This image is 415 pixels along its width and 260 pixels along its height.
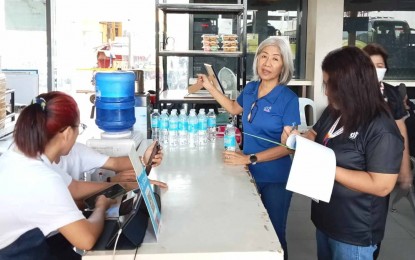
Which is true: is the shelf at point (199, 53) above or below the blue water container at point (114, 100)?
above

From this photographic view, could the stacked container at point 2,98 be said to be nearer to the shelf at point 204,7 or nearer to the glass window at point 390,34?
the shelf at point 204,7

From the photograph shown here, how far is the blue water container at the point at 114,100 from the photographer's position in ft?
8.79

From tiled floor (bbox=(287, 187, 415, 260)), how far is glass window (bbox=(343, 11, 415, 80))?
2081 mm

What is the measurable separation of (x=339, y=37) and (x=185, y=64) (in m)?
1.88

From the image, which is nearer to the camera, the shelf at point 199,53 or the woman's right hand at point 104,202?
the woman's right hand at point 104,202

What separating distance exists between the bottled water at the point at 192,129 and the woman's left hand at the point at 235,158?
459 millimetres

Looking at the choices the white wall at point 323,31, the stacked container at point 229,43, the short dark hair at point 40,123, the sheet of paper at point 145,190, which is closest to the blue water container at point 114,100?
the stacked container at point 229,43

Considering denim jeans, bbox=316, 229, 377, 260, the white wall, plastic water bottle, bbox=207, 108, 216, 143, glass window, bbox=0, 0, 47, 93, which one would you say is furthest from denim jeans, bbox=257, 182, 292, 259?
glass window, bbox=0, 0, 47, 93

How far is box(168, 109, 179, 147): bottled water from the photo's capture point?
2598 millimetres

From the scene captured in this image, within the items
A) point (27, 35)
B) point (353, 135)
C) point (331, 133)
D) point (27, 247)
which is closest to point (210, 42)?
point (331, 133)

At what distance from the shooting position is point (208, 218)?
1.49 meters

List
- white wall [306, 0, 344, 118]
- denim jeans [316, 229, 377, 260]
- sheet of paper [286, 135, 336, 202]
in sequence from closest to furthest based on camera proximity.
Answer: sheet of paper [286, 135, 336, 202], denim jeans [316, 229, 377, 260], white wall [306, 0, 344, 118]

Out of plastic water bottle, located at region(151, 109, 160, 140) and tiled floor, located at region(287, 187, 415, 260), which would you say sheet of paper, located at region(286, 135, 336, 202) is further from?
tiled floor, located at region(287, 187, 415, 260)

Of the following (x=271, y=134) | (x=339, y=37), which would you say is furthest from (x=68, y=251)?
(x=339, y=37)
